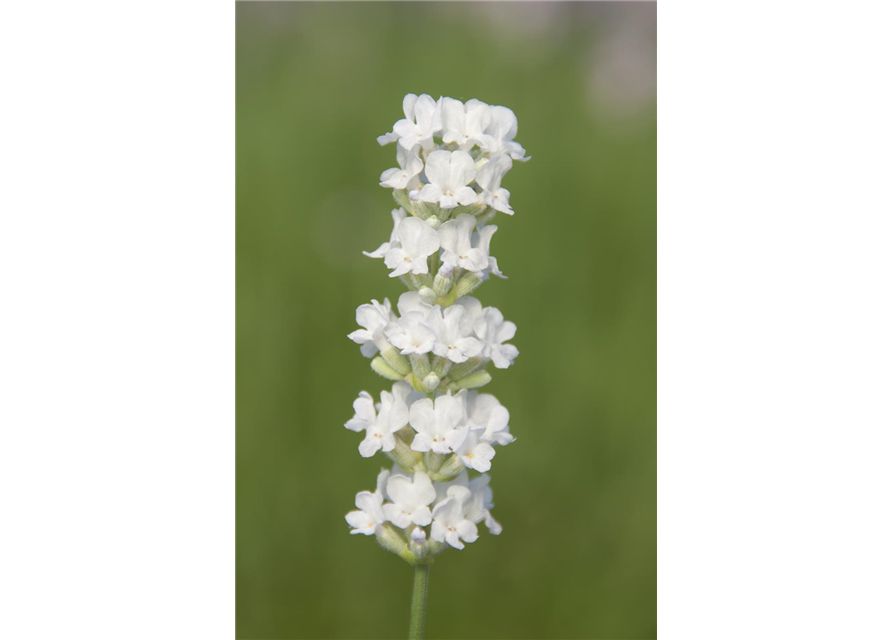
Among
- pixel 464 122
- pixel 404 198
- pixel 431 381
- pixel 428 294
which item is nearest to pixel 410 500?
pixel 431 381

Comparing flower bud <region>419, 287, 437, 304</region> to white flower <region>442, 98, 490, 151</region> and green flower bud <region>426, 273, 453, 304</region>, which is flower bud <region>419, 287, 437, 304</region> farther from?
white flower <region>442, 98, 490, 151</region>

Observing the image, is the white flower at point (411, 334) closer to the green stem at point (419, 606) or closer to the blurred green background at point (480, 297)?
the green stem at point (419, 606)

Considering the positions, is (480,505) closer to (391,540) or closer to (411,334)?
(391,540)

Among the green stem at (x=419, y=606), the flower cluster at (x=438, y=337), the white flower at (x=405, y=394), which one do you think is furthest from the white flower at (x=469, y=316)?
the green stem at (x=419, y=606)

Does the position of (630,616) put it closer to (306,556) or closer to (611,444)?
(611,444)

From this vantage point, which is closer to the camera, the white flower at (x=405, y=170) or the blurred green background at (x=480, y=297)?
the white flower at (x=405, y=170)
